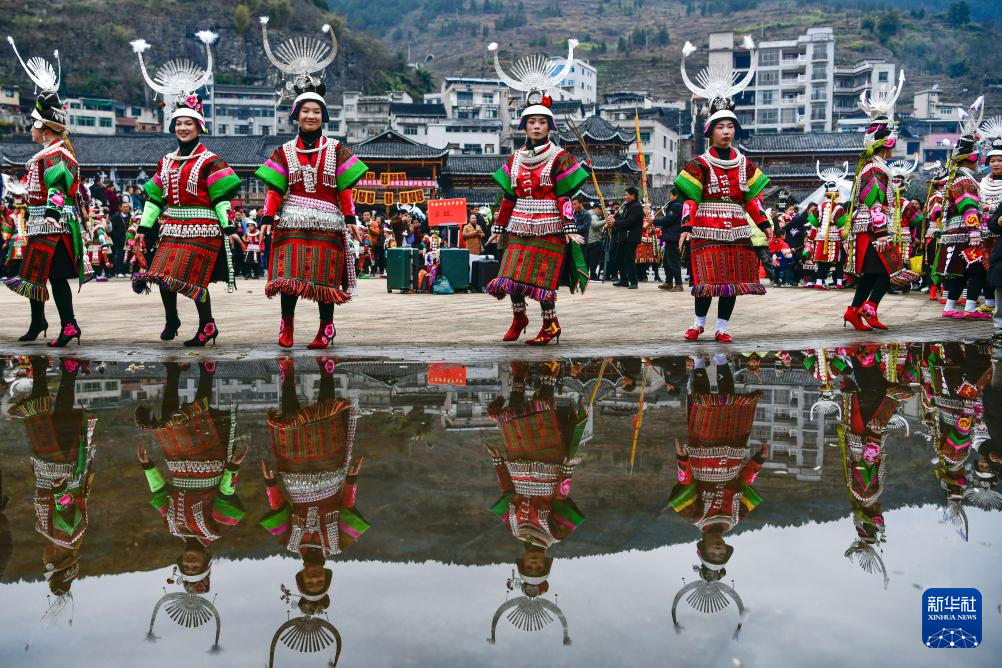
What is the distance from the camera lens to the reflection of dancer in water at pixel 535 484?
106 inches

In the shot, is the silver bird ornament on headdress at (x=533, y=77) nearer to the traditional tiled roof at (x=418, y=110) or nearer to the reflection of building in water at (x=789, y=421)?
the reflection of building in water at (x=789, y=421)

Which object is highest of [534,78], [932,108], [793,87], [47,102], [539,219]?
[793,87]

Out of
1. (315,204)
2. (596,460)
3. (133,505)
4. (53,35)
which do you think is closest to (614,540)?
(596,460)

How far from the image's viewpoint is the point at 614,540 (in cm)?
317

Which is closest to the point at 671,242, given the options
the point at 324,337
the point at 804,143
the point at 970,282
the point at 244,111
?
the point at 970,282

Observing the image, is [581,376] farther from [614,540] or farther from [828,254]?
[828,254]

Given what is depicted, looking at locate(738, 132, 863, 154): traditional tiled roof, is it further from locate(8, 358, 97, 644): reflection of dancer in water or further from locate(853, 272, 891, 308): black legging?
locate(8, 358, 97, 644): reflection of dancer in water

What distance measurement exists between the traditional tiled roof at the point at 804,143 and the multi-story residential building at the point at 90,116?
51.6 metres

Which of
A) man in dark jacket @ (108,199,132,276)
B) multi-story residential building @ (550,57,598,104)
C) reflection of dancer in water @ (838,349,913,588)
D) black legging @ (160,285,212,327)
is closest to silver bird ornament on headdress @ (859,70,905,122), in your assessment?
reflection of dancer in water @ (838,349,913,588)

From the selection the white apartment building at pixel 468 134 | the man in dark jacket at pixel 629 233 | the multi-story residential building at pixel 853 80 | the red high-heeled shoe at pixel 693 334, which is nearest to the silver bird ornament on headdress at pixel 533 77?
the red high-heeled shoe at pixel 693 334

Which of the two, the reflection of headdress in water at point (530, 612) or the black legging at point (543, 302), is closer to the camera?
the reflection of headdress in water at point (530, 612)

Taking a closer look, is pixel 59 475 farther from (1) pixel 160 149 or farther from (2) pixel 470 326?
(1) pixel 160 149

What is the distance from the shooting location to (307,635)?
248cm

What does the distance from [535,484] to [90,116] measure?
282 feet
